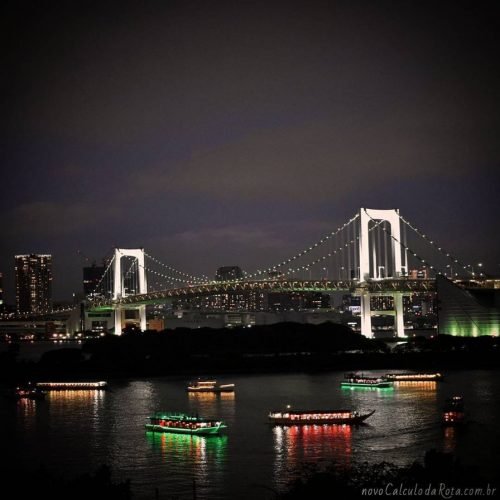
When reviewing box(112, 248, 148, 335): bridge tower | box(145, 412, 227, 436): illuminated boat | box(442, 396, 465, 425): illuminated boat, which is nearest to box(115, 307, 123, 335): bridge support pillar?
box(112, 248, 148, 335): bridge tower

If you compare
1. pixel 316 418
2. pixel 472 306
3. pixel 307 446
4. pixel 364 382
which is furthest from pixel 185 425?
pixel 472 306

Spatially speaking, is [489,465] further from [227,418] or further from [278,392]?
[278,392]

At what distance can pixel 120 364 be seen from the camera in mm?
42531

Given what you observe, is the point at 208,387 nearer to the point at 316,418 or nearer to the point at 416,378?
Answer: the point at 416,378

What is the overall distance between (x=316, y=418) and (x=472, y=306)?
22822 mm

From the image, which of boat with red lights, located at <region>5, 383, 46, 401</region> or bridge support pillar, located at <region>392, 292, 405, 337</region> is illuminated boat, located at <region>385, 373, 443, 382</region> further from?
bridge support pillar, located at <region>392, 292, 405, 337</region>

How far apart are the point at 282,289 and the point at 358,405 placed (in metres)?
21.7

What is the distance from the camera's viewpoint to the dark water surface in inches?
682

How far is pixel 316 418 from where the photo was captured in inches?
904

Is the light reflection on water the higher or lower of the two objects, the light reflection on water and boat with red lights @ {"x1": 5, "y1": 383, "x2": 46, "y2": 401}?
the lower

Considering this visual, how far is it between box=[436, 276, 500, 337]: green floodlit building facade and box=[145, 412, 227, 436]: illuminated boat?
76.4 feet

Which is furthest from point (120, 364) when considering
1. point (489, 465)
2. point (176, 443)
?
point (489, 465)

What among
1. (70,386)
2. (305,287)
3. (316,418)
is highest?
(305,287)

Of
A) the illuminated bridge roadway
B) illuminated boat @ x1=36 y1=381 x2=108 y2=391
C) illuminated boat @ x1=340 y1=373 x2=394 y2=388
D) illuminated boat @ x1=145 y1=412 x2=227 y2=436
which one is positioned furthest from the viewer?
the illuminated bridge roadway
